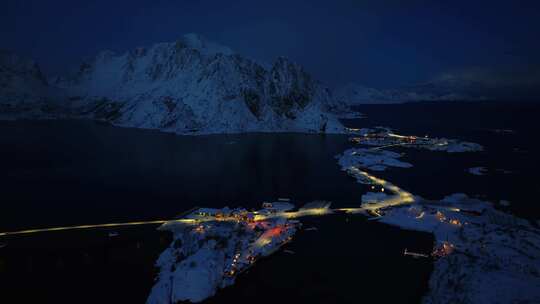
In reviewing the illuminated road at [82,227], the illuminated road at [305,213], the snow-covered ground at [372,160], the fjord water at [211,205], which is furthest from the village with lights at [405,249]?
the snow-covered ground at [372,160]

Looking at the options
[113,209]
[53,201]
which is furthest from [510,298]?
[53,201]

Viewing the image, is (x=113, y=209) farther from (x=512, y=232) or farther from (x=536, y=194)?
(x=536, y=194)

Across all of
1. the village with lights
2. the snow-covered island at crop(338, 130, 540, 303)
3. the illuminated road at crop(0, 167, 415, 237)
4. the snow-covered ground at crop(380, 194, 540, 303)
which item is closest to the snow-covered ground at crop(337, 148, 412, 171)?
the illuminated road at crop(0, 167, 415, 237)

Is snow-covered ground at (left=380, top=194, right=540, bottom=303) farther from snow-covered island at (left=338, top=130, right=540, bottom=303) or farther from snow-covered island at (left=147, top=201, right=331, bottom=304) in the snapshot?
snow-covered island at (left=147, top=201, right=331, bottom=304)

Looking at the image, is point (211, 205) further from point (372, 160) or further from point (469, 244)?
point (372, 160)

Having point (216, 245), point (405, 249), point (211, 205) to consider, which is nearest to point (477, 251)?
point (405, 249)

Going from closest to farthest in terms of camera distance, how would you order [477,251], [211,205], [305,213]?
[477,251] → [305,213] → [211,205]
